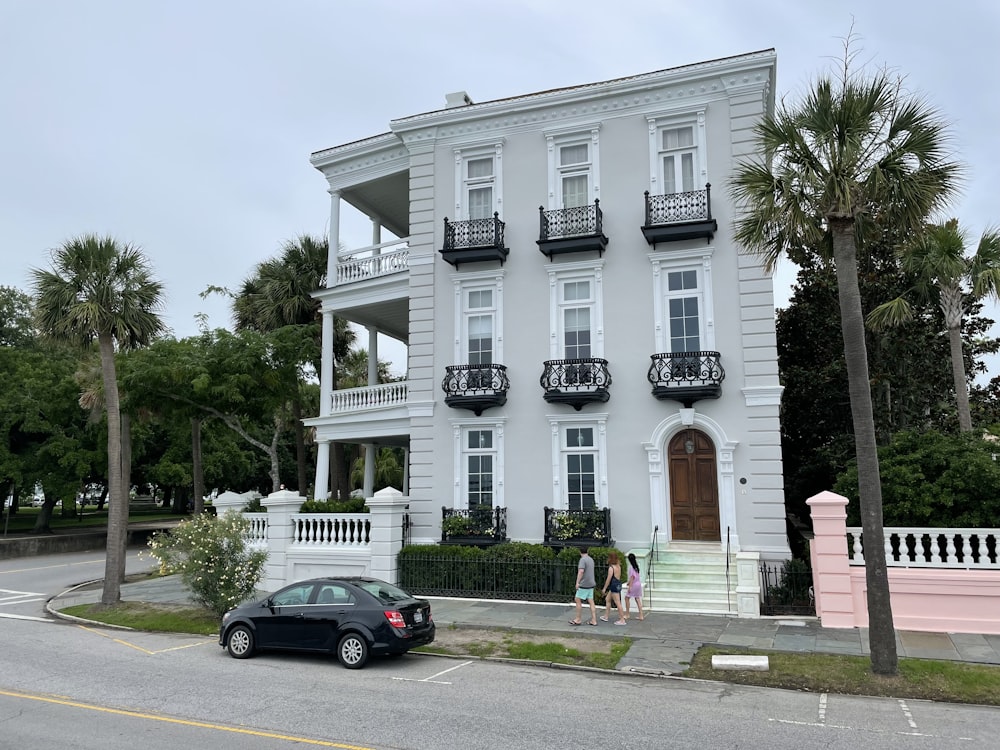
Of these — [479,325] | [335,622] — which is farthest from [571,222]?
[335,622]

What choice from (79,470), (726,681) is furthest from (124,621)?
(79,470)

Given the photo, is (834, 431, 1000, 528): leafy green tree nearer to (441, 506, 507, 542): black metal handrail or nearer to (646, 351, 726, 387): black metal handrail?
A: (646, 351, 726, 387): black metal handrail

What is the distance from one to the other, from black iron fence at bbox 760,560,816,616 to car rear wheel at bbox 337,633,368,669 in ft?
27.2

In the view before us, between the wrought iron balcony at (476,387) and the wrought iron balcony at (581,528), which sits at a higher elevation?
the wrought iron balcony at (476,387)

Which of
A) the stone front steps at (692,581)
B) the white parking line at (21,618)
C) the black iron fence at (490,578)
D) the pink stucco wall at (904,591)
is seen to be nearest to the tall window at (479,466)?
the black iron fence at (490,578)

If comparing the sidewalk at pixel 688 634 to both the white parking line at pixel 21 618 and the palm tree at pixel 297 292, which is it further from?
the palm tree at pixel 297 292

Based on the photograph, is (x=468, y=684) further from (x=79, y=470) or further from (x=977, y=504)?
(x=79, y=470)

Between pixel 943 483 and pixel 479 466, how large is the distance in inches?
429

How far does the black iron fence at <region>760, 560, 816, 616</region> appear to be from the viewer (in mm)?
14617

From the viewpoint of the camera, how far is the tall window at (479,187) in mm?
20828

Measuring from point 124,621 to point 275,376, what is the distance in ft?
32.8

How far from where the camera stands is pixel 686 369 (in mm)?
17609

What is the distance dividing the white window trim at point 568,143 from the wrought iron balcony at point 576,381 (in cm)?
455

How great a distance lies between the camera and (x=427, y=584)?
56.6 ft
